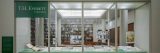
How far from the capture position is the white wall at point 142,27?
6.28 m

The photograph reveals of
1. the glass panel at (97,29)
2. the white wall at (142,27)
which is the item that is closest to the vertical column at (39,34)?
the glass panel at (97,29)

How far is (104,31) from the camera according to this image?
6.78m

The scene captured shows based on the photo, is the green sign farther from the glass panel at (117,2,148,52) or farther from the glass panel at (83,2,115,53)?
the glass panel at (117,2,148,52)

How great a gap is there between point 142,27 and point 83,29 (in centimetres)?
191

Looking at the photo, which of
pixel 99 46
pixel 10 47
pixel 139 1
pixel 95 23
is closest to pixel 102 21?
pixel 95 23

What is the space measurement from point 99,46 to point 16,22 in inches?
104

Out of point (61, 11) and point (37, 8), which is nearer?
point (37, 8)

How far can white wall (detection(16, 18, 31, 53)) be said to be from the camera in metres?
6.25

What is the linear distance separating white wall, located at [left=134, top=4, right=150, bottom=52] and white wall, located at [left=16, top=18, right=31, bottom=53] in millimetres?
3537

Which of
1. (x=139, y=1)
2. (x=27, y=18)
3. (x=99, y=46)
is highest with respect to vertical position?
(x=139, y=1)

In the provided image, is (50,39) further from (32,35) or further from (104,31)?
(104,31)

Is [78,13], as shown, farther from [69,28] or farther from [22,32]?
[22,32]
